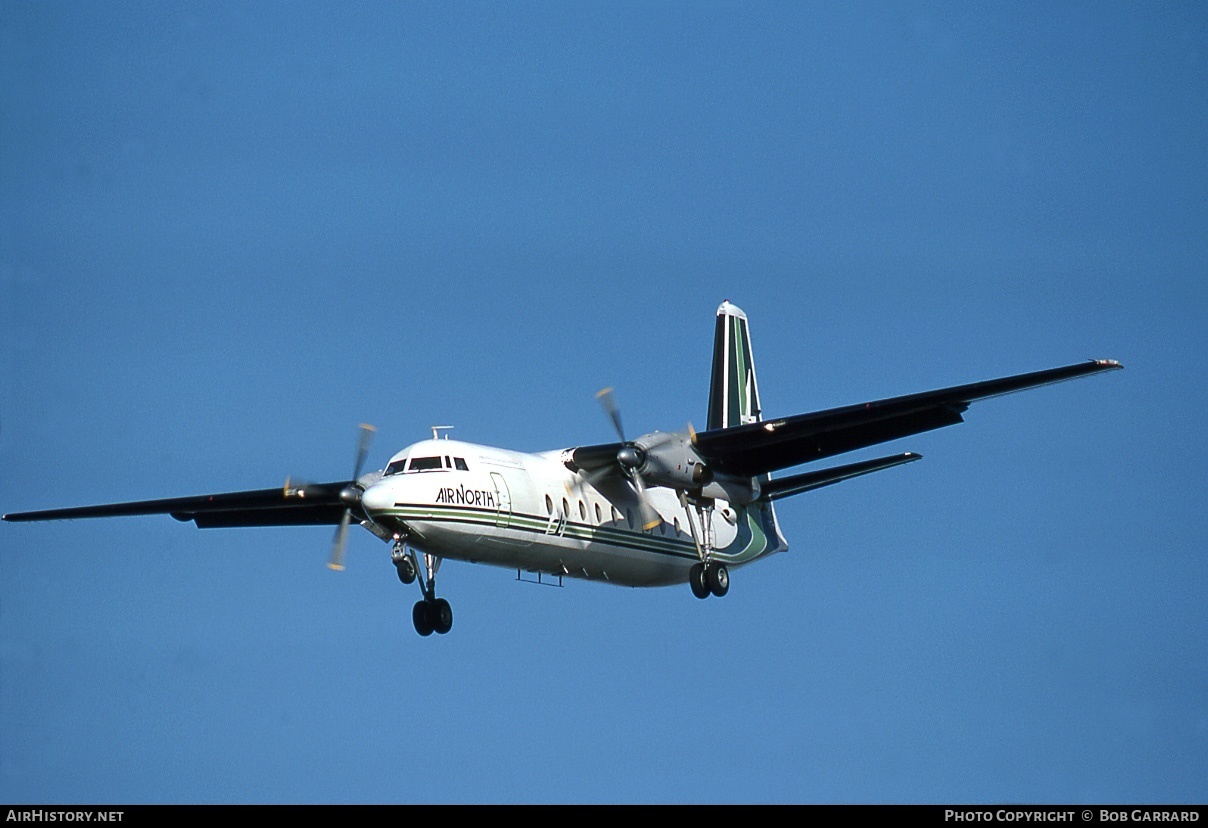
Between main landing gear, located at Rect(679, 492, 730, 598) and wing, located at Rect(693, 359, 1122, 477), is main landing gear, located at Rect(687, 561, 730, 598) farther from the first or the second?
wing, located at Rect(693, 359, 1122, 477)

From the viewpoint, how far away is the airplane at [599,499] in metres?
23.2

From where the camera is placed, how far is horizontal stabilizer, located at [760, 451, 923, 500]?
27.1m

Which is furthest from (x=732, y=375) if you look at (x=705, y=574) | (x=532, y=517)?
(x=532, y=517)

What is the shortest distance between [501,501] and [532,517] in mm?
753

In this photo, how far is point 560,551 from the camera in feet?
82.5

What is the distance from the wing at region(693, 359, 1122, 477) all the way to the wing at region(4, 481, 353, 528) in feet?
21.3

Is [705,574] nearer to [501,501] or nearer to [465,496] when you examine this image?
[501,501]

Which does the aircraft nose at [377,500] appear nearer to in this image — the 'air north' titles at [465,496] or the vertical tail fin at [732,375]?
the 'air north' titles at [465,496]

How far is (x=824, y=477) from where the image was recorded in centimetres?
2791

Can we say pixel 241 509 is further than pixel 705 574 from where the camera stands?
Yes

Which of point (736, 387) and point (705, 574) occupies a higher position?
point (736, 387)

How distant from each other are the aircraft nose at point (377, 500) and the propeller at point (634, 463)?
14.8ft
